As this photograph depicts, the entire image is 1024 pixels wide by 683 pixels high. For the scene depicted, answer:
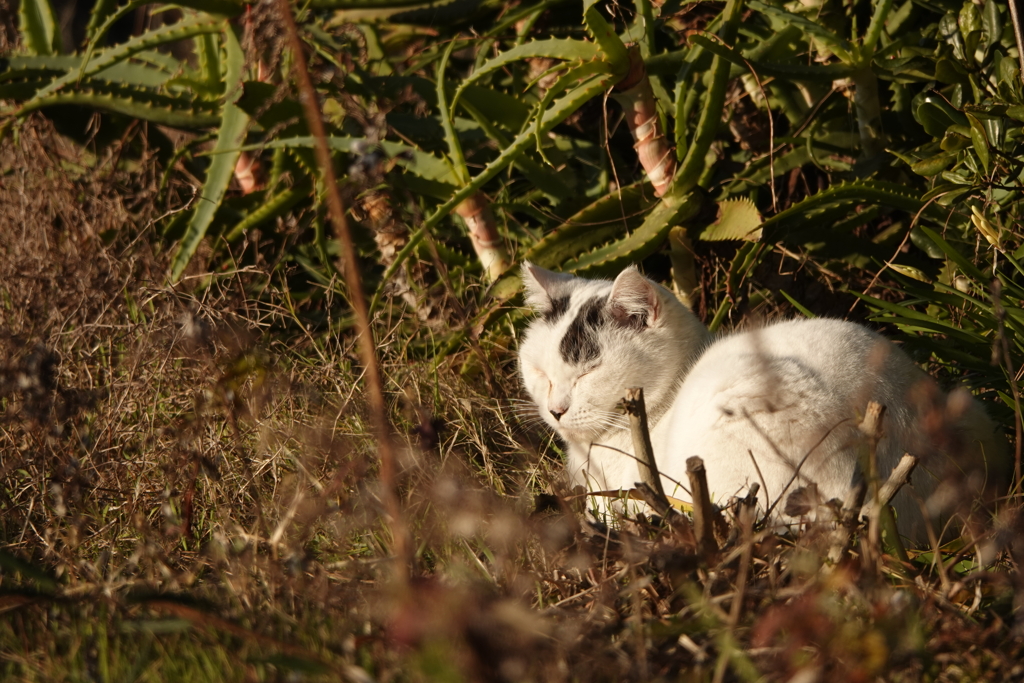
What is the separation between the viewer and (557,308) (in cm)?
240

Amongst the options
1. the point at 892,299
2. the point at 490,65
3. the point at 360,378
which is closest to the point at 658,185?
the point at 490,65

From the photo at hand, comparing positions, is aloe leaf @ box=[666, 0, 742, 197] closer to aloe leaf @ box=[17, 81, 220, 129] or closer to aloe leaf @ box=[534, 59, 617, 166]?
aloe leaf @ box=[534, 59, 617, 166]

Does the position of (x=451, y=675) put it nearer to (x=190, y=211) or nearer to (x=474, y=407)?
(x=474, y=407)

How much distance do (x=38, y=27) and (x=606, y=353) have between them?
2653mm

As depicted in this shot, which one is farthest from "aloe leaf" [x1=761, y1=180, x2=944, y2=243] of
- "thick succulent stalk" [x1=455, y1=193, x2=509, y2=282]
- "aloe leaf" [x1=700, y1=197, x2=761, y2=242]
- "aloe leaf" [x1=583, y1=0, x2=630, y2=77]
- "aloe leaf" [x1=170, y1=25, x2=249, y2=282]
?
"aloe leaf" [x1=170, y1=25, x2=249, y2=282]

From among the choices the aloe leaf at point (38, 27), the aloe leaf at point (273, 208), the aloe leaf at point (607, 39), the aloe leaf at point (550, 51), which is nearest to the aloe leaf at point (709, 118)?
the aloe leaf at point (607, 39)

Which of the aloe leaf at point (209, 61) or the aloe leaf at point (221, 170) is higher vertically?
the aloe leaf at point (209, 61)

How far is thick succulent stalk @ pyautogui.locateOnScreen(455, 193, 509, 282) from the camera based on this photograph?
283 centimetres

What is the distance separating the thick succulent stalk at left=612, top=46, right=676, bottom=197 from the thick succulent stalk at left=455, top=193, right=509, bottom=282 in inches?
20.5

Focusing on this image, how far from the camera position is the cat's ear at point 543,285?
2.38 m

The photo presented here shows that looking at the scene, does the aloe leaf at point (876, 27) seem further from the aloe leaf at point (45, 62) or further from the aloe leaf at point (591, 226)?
the aloe leaf at point (45, 62)

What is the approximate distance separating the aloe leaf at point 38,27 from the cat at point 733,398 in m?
2.23

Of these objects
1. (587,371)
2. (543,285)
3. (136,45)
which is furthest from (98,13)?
(587,371)

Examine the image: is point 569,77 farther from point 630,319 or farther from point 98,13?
point 98,13
